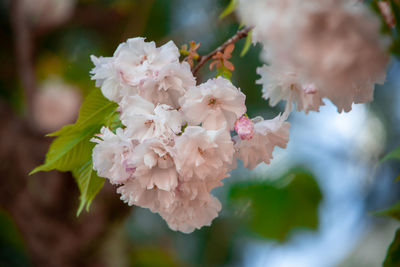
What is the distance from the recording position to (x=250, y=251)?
14.0 ft

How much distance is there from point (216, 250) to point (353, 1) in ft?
12.9

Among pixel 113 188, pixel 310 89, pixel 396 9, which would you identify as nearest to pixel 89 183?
pixel 310 89

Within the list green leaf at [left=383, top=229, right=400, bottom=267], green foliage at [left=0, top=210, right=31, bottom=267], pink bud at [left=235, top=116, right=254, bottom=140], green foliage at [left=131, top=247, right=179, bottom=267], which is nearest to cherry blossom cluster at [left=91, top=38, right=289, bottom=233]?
pink bud at [left=235, top=116, right=254, bottom=140]

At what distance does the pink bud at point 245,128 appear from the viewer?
21.3 inches

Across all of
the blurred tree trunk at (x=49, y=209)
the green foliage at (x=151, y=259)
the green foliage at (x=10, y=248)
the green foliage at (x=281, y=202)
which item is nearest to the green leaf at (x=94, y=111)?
the blurred tree trunk at (x=49, y=209)

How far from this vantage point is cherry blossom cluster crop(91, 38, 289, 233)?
1.65 feet

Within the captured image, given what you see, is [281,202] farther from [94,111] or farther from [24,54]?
[94,111]

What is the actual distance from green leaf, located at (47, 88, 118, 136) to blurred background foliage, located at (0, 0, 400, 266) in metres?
0.61

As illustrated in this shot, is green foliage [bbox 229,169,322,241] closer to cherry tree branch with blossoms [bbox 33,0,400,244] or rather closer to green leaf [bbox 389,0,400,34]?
cherry tree branch with blossoms [bbox 33,0,400,244]

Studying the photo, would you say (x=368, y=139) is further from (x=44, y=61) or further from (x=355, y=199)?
(x=44, y=61)

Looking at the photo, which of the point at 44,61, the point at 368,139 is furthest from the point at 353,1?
the point at 44,61

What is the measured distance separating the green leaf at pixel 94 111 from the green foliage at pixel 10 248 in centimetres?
286

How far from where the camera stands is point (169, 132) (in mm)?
508

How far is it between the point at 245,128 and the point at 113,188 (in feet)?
4.77
